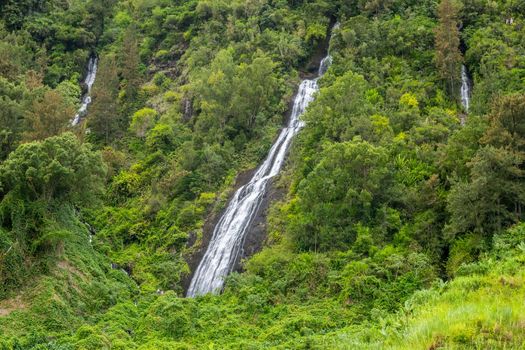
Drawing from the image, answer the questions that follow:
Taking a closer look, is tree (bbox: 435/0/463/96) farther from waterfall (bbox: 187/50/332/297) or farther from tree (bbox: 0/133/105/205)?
tree (bbox: 0/133/105/205)

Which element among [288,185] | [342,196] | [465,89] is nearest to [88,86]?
[288,185]

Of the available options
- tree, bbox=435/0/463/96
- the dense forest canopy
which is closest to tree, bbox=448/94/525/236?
the dense forest canopy

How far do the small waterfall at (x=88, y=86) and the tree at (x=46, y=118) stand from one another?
20668mm

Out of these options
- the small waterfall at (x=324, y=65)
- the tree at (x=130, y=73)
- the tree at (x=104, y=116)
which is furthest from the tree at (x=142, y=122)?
the small waterfall at (x=324, y=65)

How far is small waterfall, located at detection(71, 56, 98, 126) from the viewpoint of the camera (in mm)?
56681

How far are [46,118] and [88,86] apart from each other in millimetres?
30467

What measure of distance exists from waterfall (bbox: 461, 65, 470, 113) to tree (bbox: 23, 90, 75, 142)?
29.5 meters

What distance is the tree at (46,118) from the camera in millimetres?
32875

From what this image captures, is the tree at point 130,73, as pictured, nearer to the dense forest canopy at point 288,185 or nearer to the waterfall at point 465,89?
the dense forest canopy at point 288,185

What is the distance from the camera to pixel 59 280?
26.0 m

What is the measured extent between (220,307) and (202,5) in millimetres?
44690

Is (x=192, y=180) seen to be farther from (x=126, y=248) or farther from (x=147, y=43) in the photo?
(x=147, y=43)

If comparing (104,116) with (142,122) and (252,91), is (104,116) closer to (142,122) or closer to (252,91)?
(142,122)

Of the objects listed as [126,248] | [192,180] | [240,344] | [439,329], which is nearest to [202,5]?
[192,180]
